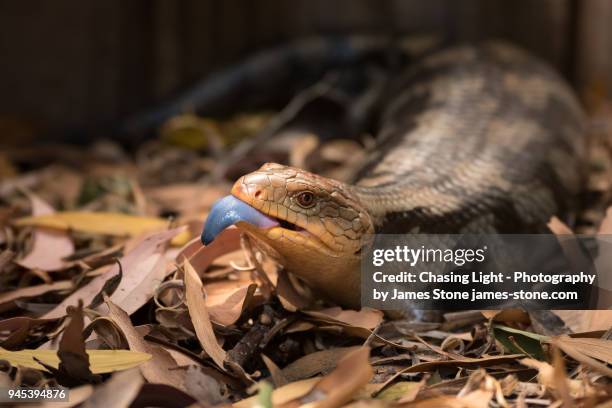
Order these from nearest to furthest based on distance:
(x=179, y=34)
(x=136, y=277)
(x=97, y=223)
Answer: (x=136, y=277)
(x=97, y=223)
(x=179, y=34)

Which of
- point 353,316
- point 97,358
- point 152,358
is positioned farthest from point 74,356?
point 353,316

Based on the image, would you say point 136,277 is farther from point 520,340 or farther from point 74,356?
point 520,340

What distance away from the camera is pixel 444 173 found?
2404mm

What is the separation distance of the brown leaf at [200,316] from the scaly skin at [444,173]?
20 centimetres

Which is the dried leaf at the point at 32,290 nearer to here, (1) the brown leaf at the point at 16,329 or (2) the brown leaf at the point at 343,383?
(1) the brown leaf at the point at 16,329

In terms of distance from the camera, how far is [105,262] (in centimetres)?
222

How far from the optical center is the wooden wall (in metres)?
4.29

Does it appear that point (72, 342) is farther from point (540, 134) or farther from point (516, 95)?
point (516, 95)

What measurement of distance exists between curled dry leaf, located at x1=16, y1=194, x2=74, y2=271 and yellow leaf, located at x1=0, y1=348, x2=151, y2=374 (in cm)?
58

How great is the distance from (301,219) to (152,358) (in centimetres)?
49

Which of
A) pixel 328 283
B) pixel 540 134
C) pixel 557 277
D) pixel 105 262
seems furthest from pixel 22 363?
pixel 540 134

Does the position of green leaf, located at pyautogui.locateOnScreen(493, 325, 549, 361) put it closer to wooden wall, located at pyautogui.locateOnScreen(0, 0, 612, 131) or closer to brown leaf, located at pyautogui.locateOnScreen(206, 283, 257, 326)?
brown leaf, located at pyautogui.locateOnScreen(206, 283, 257, 326)

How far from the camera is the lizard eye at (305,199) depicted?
6.11 ft

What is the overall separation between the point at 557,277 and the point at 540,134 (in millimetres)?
998
